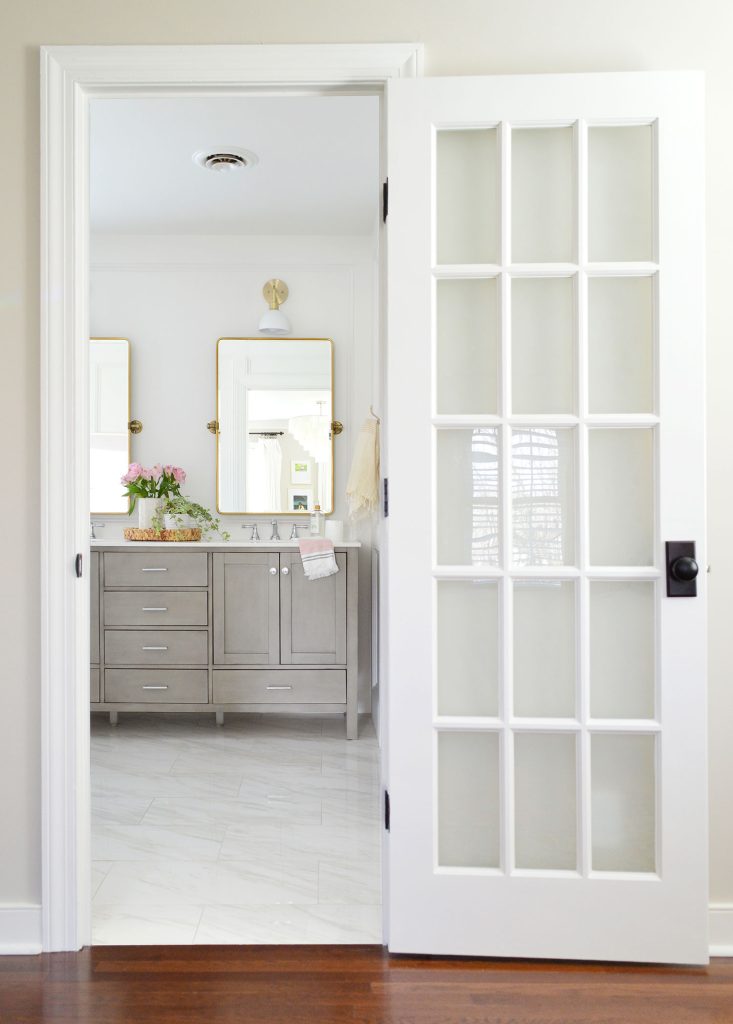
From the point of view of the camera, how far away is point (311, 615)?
352 cm

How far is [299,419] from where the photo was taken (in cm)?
396

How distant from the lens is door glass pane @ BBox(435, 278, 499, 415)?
1742mm

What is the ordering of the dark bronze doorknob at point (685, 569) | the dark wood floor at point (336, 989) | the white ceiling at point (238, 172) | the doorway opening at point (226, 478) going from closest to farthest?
the dark wood floor at point (336, 989), the dark bronze doorknob at point (685, 569), the doorway opening at point (226, 478), the white ceiling at point (238, 172)

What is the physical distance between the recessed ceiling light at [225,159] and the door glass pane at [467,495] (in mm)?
1983

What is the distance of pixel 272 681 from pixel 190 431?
1.46m

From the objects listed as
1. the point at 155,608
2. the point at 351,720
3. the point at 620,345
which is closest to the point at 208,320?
the point at 155,608

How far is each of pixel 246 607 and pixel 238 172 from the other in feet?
6.61

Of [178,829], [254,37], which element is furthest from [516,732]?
[254,37]

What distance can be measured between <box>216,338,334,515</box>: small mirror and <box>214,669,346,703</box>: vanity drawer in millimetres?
913

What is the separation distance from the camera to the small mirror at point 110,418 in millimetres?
3969

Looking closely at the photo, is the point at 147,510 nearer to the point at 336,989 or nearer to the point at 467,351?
the point at 467,351

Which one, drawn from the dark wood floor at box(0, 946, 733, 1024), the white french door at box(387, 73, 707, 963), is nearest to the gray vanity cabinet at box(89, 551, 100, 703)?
the dark wood floor at box(0, 946, 733, 1024)

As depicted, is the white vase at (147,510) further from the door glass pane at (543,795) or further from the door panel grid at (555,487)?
the door glass pane at (543,795)

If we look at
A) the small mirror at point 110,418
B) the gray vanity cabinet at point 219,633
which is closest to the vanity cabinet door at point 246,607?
the gray vanity cabinet at point 219,633
